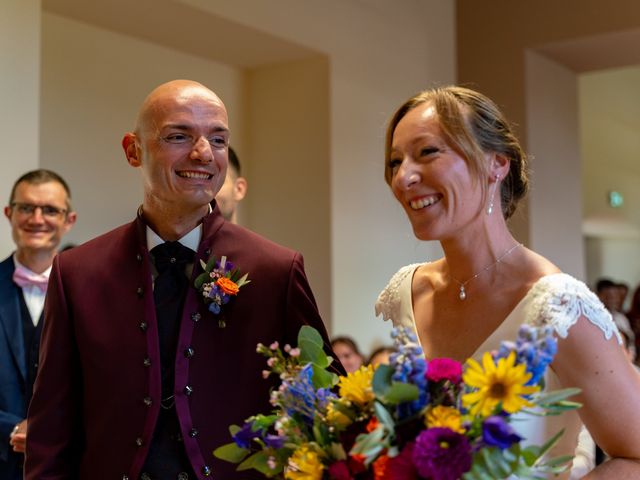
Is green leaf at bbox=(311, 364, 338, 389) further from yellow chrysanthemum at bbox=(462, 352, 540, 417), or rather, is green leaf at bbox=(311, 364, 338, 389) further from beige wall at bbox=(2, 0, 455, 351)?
beige wall at bbox=(2, 0, 455, 351)

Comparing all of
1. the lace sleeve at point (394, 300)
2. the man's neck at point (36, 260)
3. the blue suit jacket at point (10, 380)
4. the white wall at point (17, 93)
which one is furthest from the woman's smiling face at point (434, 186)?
the white wall at point (17, 93)

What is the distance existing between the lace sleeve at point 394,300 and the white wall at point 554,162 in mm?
5062

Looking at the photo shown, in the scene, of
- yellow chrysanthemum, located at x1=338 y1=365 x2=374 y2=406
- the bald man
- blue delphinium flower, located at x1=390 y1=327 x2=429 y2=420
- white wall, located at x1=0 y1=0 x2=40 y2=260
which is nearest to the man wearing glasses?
white wall, located at x1=0 y1=0 x2=40 y2=260

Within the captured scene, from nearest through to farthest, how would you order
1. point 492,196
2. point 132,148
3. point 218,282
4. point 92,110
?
1. point 492,196
2. point 218,282
3. point 132,148
4. point 92,110

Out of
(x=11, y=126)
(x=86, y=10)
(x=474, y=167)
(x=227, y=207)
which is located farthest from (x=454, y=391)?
(x=86, y=10)

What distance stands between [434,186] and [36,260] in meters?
2.22

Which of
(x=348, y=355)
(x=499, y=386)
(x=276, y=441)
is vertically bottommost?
(x=348, y=355)

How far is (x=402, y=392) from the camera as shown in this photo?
1.44 m

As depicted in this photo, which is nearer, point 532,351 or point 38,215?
point 532,351

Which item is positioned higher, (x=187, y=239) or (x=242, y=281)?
(x=187, y=239)

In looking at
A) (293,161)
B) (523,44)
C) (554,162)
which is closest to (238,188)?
(293,161)

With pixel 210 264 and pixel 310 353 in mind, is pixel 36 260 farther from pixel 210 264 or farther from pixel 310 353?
pixel 310 353

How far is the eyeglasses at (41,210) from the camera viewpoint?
3.83 m

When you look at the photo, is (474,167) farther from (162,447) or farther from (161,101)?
(162,447)
